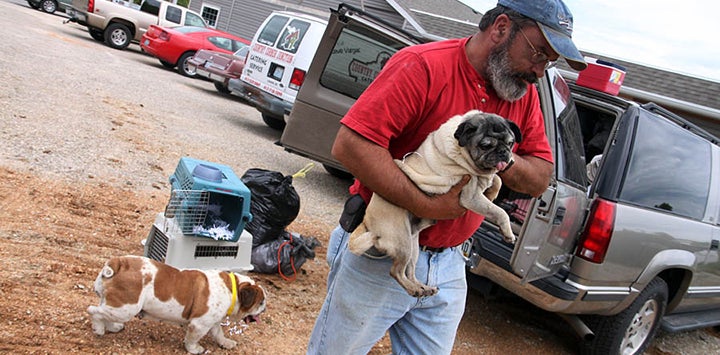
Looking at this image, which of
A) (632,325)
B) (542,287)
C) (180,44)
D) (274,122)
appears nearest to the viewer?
(542,287)

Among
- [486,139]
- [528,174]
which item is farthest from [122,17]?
[486,139]

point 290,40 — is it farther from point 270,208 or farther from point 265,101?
point 270,208

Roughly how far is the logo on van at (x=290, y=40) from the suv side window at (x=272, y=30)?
27cm

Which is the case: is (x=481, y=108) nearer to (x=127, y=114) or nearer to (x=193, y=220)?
(x=193, y=220)

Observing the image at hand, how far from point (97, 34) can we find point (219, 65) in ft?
22.9

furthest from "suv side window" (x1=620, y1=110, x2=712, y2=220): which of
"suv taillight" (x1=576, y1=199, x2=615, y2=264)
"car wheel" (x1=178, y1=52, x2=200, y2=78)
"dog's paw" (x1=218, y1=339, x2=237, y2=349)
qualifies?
"car wheel" (x1=178, y1=52, x2=200, y2=78)

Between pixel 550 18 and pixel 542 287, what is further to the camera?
pixel 542 287

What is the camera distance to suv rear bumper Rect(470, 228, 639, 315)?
370 centimetres

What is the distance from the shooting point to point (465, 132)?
5.86 feet

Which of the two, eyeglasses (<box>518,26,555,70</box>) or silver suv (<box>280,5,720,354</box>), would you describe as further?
silver suv (<box>280,5,720,354</box>)

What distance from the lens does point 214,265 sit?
367cm

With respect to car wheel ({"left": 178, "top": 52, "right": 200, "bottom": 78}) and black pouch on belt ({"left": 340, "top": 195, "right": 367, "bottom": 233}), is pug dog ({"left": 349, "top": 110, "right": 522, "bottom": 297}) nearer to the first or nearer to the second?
black pouch on belt ({"left": 340, "top": 195, "right": 367, "bottom": 233})

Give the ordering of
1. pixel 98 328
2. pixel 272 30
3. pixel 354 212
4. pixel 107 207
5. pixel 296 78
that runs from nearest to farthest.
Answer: pixel 354 212
pixel 98 328
pixel 107 207
pixel 296 78
pixel 272 30

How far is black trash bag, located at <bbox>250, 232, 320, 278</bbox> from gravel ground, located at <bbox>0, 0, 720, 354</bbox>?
0.10m
